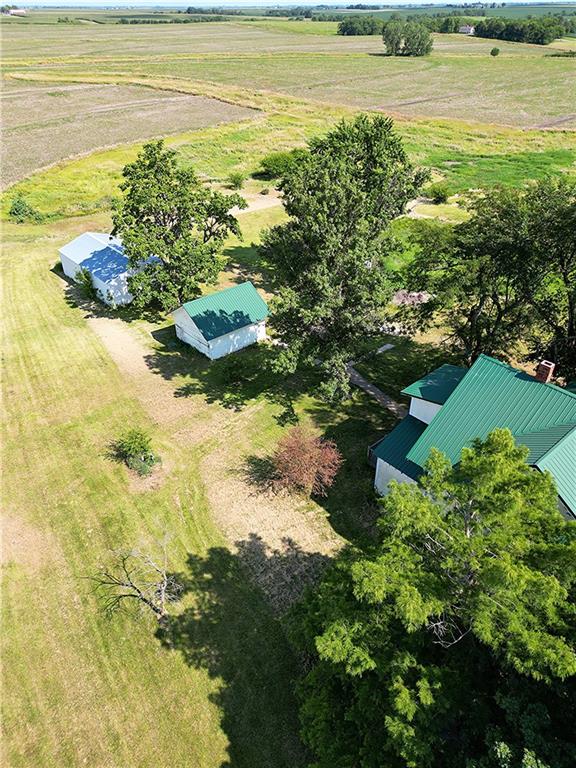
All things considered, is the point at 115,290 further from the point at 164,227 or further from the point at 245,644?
the point at 245,644

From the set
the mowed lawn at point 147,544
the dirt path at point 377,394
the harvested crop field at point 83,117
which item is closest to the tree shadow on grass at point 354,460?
the mowed lawn at point 147,544

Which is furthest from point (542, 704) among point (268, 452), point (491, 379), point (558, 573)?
point (268, 452)

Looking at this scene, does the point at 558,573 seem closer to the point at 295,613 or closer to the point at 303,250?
the point at 295,613

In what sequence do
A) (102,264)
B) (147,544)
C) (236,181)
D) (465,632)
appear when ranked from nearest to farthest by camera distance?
1. (465,632)
2. (147,544)
3. (102,264)
4. (236,181)

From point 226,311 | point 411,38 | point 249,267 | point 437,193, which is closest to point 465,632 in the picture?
point 226,311

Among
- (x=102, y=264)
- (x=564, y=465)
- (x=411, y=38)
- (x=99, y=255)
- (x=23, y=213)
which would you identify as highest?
(x=411, y=38)

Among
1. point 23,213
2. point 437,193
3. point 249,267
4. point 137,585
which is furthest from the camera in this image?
point 437,193

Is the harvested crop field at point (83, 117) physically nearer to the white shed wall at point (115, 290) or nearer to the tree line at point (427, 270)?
the white shed wall at point (115, 290)

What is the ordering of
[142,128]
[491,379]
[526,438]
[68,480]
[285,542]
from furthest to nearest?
[142,128], [68,480], [285,542], [491,379], [526,438]
